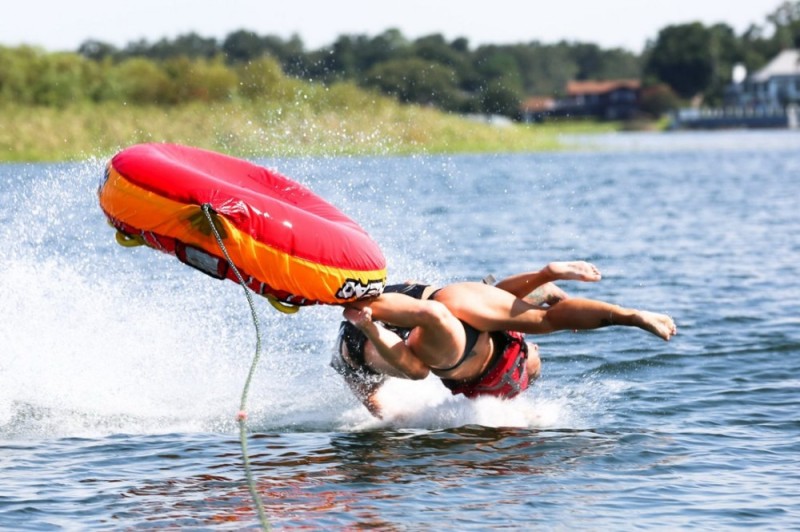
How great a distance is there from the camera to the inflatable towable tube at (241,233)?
809 centimetres

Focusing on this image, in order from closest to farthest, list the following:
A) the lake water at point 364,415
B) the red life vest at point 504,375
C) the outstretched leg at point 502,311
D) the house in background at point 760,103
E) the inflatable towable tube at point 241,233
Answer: the lake water at point 364,415
the inflatable towable tube at point 241,233
the outstretched leg at point 502,311
the red life vest at point 504,375
the house in background at point 760,103

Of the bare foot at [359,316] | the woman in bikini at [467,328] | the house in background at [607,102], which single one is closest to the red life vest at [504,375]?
the woman in bikini at [467,328]

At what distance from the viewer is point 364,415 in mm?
9953

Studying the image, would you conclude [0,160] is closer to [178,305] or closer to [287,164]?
[287,164]

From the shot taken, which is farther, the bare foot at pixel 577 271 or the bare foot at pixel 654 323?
the bare foot at pixel 577 271

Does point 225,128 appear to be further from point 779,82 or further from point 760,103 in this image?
point 760,103

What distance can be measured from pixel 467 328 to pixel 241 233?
1.96m

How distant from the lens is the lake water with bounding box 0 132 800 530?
7730 mm

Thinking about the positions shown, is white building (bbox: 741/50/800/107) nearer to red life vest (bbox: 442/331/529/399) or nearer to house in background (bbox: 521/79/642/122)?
house in background (bbox: 521/79/642/122)

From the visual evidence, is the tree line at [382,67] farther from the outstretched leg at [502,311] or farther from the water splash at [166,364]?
the outstretched leg at [502,311]

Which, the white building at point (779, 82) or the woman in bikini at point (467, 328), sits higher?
the white building at point (779, 82)

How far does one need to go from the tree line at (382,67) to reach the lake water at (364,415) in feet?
52.2

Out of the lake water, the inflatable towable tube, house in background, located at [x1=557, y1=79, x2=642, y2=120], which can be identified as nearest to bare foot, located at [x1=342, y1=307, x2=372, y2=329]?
the inflatable towable tube

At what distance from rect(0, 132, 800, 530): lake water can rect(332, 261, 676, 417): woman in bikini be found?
0.34 metres
